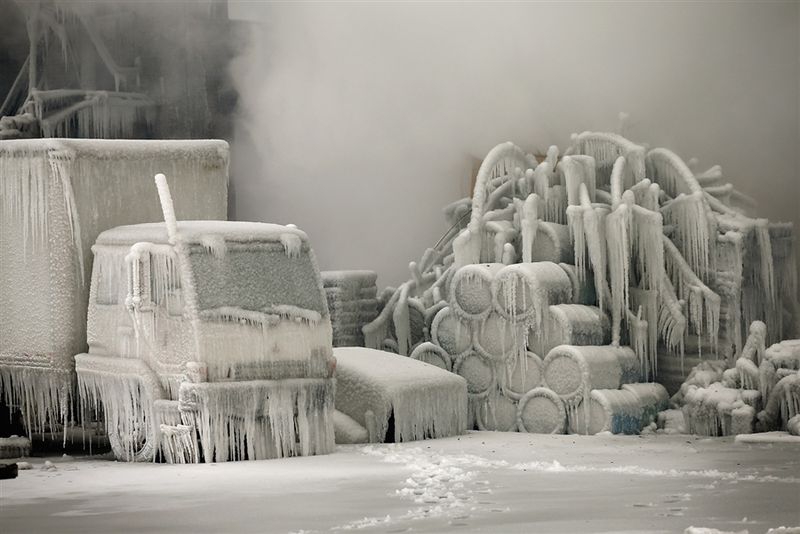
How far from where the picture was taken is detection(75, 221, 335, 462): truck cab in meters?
14.8

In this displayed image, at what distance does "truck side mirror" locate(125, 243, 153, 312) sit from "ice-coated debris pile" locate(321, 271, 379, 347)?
497 cm

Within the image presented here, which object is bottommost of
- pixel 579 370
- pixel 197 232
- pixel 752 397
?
pixel 752 397

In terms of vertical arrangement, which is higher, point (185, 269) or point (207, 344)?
point (185, 269)

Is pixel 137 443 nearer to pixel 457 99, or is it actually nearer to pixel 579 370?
pixel 579 370

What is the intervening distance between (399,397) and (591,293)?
3532mm

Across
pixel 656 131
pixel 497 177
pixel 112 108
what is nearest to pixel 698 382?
pixel 497 177

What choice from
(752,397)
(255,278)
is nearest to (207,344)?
(255,278)

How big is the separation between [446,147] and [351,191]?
1.96 meters

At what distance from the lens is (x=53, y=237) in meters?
15.8

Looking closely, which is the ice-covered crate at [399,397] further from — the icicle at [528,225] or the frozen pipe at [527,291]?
the icicle at [528,225]

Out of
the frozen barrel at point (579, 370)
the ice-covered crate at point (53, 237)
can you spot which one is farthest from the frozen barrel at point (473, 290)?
the ice-covered crate at point (53, 237)

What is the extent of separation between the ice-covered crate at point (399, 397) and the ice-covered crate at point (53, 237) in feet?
9.43

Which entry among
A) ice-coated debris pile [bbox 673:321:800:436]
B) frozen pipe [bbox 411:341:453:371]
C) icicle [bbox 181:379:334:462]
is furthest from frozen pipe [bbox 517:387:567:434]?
icicle [bbox 181:379:334:462]

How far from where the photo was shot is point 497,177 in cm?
2056
